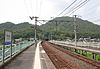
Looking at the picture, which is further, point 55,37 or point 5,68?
point 55,37

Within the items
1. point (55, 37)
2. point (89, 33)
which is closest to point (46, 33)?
point (55, 37)

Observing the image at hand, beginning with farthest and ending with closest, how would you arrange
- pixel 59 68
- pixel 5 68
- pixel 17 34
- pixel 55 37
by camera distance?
pixel 55 37 < pixel 17 34 < pixel 59 68 < pixel 5 68

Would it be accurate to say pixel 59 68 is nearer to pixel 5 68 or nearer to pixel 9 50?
pixel 5 68

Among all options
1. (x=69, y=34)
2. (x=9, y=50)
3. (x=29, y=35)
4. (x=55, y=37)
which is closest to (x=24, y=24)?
(x=29, y=35)

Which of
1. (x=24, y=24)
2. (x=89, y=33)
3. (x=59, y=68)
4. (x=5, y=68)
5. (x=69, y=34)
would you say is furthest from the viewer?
(x=24, y=24)

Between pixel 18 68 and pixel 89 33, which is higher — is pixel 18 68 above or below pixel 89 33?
below

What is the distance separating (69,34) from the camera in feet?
345

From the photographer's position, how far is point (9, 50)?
1066cm

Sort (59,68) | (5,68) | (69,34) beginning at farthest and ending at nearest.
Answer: (69,34)
(59,68)
(5,68)

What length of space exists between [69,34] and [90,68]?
96707mm

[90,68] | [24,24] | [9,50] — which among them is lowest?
[90,68]

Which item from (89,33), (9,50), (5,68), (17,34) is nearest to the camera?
(5,68)

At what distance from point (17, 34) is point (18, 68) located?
282 feet

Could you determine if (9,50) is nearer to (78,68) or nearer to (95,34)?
(78,68)
